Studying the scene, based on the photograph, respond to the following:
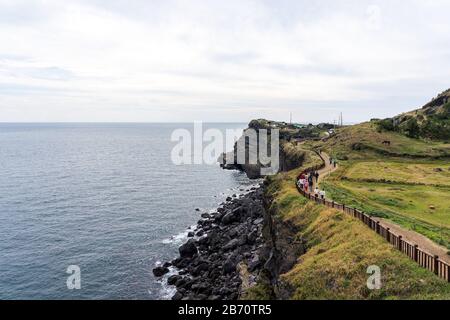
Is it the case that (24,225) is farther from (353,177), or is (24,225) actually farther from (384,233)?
(384,233)

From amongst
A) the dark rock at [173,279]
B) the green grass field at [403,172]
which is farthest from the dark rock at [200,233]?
the green grass field at [403,172]

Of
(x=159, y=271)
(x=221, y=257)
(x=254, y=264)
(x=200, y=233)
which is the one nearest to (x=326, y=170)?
(x=221, y=257)

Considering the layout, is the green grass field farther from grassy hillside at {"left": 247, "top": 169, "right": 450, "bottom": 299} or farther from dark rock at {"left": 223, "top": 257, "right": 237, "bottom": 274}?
grassy hillside at {"left": 247, "top": 169, "right": 450, "bottom": 299}

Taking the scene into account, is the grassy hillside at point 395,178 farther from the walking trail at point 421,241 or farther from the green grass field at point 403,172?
the walking trail at point 421,241

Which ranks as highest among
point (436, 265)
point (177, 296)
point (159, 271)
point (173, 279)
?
point (436, 265)

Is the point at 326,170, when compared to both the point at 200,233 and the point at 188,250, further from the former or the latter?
the point at 188,250

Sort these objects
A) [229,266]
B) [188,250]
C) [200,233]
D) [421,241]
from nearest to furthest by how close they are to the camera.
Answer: [421,241] < [229,266] < [188,250] < [200,233]
